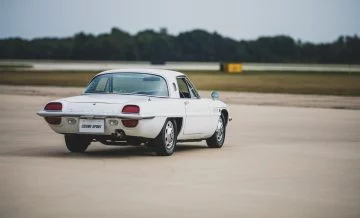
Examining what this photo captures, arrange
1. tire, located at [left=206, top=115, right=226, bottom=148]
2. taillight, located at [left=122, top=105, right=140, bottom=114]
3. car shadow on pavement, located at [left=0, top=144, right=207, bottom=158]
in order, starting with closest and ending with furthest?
taillight, located at [left=122, top=105, right=140, bottom=114]
car shadow on pavement, located at [left=0, top=144, right=207, bottom=158]
tire, located at [left=206, top=115, right=226, bottom=148]

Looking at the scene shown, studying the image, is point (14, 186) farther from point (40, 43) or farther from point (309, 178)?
point (40, 43)

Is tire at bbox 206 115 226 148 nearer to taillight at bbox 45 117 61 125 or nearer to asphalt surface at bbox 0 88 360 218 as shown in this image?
asphalt surface at bbox 0 88 360 218

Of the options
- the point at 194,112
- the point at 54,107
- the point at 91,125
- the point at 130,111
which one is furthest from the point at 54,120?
the point at 194,112

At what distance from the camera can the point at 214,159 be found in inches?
539

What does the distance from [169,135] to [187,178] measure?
2.66m

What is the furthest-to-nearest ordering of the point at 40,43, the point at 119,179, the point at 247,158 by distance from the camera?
1. the point at 40,43
2. the point at 247,158
3. the point at 119,179

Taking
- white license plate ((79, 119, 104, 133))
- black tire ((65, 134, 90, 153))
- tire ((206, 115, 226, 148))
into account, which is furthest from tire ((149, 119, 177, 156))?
tire ((206, 115, 226, 148))

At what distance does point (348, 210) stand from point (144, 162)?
4.63 meters

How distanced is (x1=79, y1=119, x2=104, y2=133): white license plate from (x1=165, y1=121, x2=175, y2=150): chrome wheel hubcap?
1.08m

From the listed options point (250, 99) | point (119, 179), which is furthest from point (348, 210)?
point (250, 99)

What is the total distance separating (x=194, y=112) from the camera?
14617mm

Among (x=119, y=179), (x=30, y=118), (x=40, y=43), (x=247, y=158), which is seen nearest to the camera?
(x=119, y=179)

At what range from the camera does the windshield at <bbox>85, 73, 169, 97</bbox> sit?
1404 centimetres

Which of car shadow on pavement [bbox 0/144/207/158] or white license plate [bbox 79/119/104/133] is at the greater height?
white license plate [bbox 79/119/104/133]
